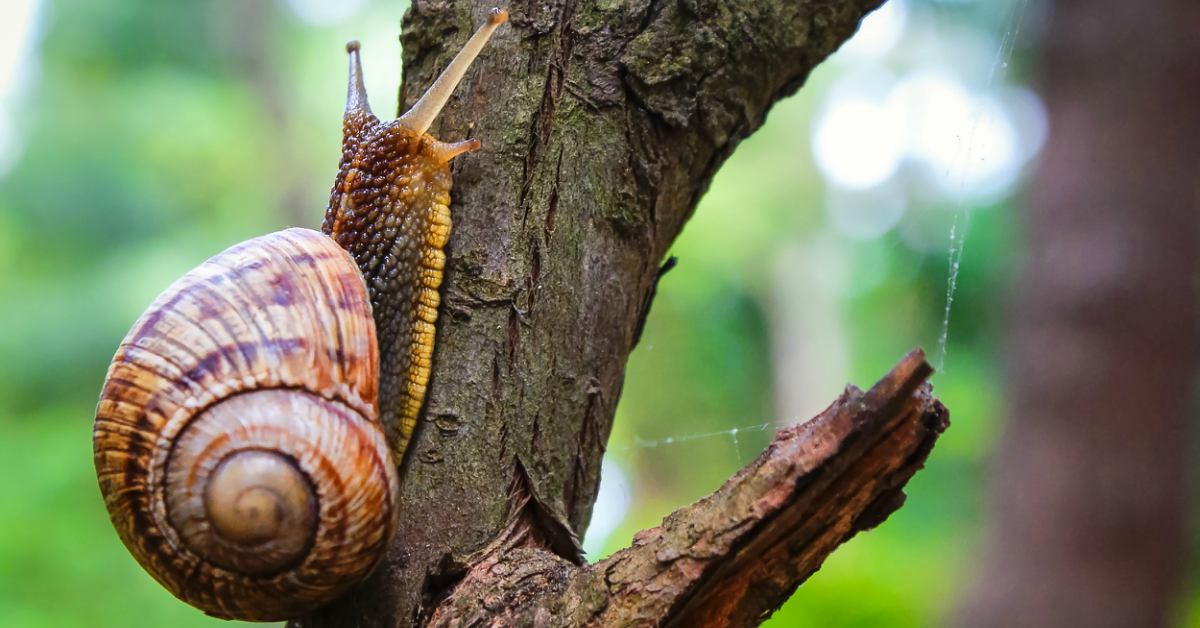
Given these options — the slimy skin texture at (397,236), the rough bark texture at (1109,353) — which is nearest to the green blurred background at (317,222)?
the rough bark texture at (1109,353)

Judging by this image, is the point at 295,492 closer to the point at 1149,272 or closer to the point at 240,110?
the point at 1149,272

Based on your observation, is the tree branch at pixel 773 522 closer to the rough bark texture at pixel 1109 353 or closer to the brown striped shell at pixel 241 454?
the brown striped shell at pixel 241 454

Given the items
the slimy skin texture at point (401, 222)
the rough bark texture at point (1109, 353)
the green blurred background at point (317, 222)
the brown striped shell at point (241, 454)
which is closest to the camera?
the brown striped shell at point (241, 454)

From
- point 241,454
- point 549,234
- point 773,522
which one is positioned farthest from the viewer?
point 549,234

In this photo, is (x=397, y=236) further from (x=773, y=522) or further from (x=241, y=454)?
(x=773, y=522)

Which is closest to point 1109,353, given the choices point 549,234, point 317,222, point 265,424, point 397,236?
point 549,234

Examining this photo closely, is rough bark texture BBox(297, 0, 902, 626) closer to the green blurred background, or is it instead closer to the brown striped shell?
the brown striped shell
